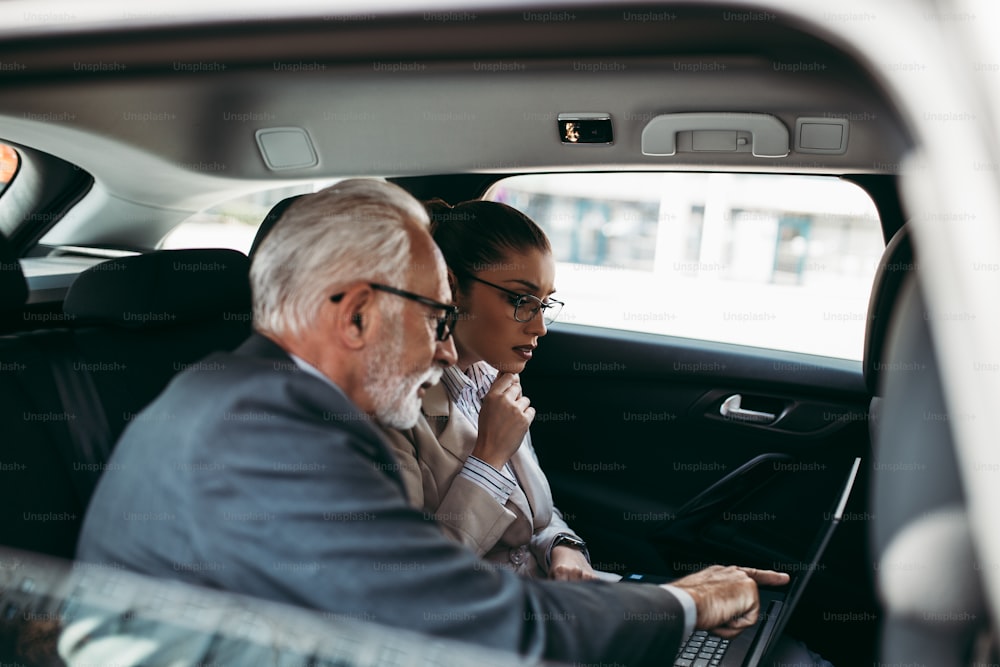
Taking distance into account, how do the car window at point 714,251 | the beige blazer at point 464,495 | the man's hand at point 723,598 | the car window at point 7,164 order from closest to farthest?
the man's hand at point 723,598 < the beige blazer at point 464,495 < the car window at point 7,164 < the car window at point 714,251

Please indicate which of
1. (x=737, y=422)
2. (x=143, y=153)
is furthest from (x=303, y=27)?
(x=737, y=422)

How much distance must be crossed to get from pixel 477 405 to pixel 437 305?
71 cm

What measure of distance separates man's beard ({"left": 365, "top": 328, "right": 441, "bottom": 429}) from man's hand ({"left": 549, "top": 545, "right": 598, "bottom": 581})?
0.64 metres

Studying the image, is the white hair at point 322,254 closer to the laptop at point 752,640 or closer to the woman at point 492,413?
the woman at point 492,413

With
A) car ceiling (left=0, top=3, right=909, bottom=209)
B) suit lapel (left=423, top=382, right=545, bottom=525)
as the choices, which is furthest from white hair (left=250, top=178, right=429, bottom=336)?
suit lapel (left=423, top=382, right=545, bottom=525)

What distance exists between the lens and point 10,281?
129 centimetres

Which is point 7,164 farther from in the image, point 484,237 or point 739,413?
point 739,413

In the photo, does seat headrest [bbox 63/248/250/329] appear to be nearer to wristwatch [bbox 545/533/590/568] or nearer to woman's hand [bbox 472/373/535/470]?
woman's hand [bbox 472/373/535/470]

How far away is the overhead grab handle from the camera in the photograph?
5.81 feet

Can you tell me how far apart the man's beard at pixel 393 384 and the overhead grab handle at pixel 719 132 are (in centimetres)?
87

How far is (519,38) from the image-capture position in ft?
2.93

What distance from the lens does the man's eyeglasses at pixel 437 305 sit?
43.8 inches

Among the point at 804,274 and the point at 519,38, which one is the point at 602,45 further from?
the point at 804,274

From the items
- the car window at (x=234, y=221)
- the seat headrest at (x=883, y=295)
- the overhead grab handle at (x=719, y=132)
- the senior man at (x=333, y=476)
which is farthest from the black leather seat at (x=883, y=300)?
the car window at (x=234, y=221)
